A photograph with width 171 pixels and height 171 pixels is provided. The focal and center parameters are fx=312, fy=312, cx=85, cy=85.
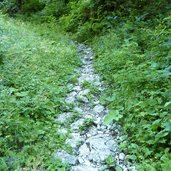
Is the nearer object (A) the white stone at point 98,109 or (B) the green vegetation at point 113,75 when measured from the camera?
(B) the green vegetation at point 113,75

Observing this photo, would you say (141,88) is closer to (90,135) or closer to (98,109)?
(98,109)

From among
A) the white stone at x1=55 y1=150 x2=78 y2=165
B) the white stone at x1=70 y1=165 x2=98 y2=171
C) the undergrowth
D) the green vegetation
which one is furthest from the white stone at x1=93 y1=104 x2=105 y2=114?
the white stone at x1=70 y1=165 x2=98 y2=171

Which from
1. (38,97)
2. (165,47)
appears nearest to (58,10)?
(165,47)

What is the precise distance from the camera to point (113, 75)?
7.06 metres

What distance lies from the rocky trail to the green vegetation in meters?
0.17

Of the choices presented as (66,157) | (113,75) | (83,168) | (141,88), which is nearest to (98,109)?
(141,88)

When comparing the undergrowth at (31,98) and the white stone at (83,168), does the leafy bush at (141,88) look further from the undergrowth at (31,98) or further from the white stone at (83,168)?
the undergrowth at (31,98)

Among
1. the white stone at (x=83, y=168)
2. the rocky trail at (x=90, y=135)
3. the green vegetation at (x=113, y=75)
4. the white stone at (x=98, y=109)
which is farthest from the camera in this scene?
the white stone at (x=98, y=109)

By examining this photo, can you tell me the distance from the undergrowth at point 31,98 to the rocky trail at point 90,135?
21 centimetres

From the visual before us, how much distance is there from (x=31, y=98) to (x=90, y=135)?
1367mm

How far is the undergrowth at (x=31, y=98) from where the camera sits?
173 inches

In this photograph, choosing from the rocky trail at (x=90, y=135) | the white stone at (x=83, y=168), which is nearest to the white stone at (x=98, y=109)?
the rocky trail at (x=90, y=135)

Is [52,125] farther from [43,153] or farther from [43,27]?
[43,27]

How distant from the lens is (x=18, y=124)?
4844mm
